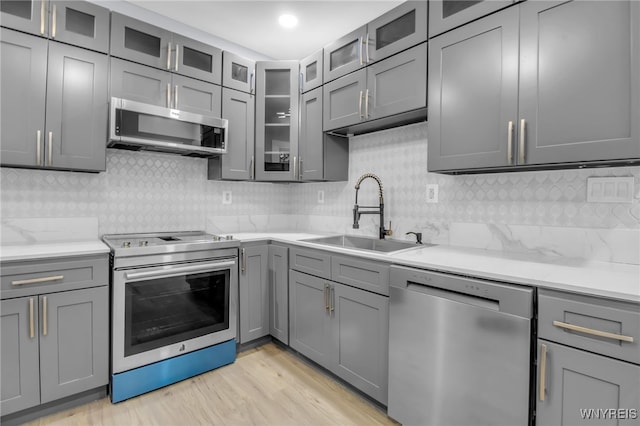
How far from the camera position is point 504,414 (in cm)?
129

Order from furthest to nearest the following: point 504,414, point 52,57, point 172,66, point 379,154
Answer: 1. point 379,154
2. point 172,66
3. point 52,57
4. point 504,414

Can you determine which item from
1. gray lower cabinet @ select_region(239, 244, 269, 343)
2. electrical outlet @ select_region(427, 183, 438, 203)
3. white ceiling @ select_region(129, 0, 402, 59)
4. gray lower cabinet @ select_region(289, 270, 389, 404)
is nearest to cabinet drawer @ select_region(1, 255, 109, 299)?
gray lower cabinet @ select_region(239, 244, 269, 343)

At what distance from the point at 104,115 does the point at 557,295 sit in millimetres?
2732

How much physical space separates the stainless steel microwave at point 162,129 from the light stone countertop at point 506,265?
29.8 inches

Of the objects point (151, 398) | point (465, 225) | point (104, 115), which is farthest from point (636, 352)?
point (104, 115)

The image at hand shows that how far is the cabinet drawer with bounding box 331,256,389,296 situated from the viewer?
176 cm

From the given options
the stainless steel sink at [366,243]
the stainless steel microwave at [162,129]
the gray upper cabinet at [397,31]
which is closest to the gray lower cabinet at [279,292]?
the stainless steel sink at [366,243]

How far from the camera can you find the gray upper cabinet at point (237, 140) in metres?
2.73

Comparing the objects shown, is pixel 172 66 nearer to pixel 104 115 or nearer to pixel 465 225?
pixel 104 115

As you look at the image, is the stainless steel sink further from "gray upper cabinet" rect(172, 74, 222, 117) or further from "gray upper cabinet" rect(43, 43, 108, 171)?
"gray upper cabinet" rect(43, 43, 108, 171)

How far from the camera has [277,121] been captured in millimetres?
2930

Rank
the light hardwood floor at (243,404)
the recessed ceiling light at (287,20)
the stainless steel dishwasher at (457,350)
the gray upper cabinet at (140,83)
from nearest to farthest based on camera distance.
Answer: the stainless steel dishwasher at (457,350)
the light hardwood floor at (243,404)
the gray upper cabinet at (140,83)
the recessed ceiling light at (287,20)

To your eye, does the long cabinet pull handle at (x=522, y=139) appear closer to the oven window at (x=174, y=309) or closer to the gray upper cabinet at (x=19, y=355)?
the oven window at (x=174, y=309)

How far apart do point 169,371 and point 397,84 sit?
2426 millimetres
